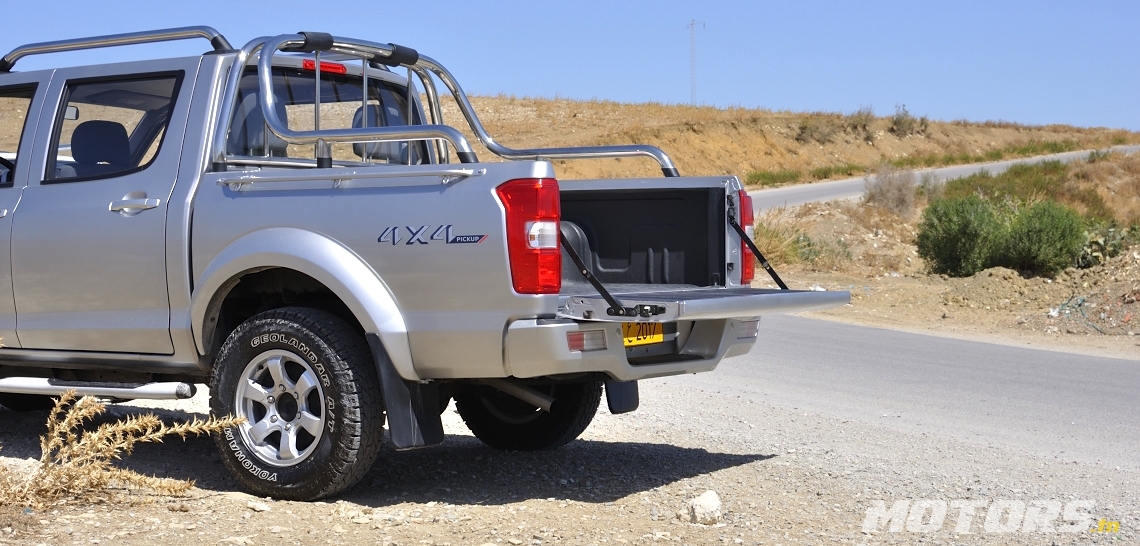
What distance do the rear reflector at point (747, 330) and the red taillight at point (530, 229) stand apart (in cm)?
142

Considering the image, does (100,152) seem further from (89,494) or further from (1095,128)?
(1095,128)

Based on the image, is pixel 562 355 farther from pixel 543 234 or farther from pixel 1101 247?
pixel 1101 247

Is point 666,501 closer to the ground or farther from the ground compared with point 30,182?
closer to the ground

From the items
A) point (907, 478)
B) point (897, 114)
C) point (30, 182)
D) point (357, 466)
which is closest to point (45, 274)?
point (30, 182)

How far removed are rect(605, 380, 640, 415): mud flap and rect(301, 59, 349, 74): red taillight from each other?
222 centimetres

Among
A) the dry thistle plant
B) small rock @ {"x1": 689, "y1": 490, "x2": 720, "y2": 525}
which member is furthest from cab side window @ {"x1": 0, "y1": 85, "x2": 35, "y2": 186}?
small rock @ {"x1": 689, "y1": 490, "x2": 720, "y2": 525}

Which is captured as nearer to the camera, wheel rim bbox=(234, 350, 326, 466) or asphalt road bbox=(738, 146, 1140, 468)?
wheel rim bbox=(234, 350, 326, 466)

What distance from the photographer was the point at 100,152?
20.3ft

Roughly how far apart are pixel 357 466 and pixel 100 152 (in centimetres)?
228

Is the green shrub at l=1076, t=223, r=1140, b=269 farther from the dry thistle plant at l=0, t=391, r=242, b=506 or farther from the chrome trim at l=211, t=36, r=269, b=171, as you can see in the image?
the dry thistle plant at l=0, t=391, r=242, b=506

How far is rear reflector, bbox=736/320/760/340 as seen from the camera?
5883 mm

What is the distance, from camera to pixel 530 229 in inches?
187

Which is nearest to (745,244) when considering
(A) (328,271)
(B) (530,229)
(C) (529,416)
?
(C) (529,416)

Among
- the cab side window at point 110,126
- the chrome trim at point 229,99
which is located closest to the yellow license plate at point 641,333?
the chrome trim at point 229,99
